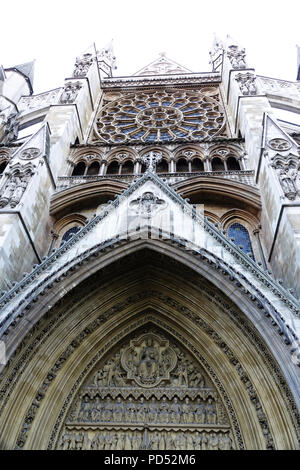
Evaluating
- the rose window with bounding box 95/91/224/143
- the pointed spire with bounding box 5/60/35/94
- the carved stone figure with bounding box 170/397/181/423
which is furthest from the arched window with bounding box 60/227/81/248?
the pointed spire with bounding box 5/60/35/94

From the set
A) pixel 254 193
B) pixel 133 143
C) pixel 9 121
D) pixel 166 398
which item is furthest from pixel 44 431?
pixel 9 121

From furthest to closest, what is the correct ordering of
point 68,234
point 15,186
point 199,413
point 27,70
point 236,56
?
point 27,70 → point 236,56 → point 68,234 → point 15,186 → point 199,413

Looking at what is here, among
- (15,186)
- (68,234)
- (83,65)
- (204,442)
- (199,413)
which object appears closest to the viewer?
(204,442)

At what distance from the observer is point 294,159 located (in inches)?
339

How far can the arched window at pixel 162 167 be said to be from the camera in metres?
11.0

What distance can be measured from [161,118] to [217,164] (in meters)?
4.90

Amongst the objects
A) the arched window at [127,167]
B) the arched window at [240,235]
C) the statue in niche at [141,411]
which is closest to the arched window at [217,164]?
the arched window at [240,235]

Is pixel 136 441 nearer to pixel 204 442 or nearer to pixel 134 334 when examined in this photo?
pixel 204 442

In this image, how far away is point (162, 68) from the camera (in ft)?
67.4

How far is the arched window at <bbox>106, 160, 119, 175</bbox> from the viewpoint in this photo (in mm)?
11170

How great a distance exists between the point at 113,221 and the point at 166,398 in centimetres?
359

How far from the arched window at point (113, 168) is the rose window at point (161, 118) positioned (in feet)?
7.57

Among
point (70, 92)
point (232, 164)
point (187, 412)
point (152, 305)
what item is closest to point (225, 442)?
point (187, 412)

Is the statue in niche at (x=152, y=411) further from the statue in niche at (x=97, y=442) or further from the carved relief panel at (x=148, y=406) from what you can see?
the statue in niche at (x=97, y=442)
